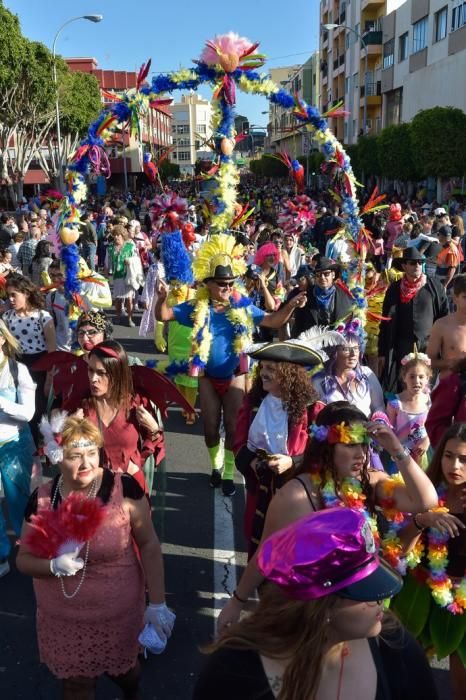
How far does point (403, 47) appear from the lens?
38.5 meters

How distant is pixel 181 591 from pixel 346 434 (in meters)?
1.93

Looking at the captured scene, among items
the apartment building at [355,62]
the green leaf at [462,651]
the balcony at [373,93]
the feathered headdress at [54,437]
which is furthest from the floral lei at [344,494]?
the balcony at [373,93]

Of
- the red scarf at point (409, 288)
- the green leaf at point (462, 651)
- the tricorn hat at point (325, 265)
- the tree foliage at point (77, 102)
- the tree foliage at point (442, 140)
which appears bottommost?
the green leaf at point (462, 651)

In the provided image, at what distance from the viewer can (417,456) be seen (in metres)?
3.98

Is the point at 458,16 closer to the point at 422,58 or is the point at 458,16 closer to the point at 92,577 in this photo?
the point at 422,58

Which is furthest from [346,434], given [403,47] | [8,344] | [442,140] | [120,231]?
[403,47]

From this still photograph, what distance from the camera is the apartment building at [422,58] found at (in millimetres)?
28906

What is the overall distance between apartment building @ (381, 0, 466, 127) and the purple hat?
29.8 m

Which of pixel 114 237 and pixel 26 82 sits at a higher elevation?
pixel 26 82

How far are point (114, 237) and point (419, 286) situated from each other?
694 centimetres

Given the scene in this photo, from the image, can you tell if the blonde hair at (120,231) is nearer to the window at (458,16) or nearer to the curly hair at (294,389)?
the curly hair at (294,389)

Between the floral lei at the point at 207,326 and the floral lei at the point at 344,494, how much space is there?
8.21 feet

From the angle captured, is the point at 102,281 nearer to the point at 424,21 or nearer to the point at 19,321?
the point at 19,321

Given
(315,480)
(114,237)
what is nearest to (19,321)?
(315,480)
